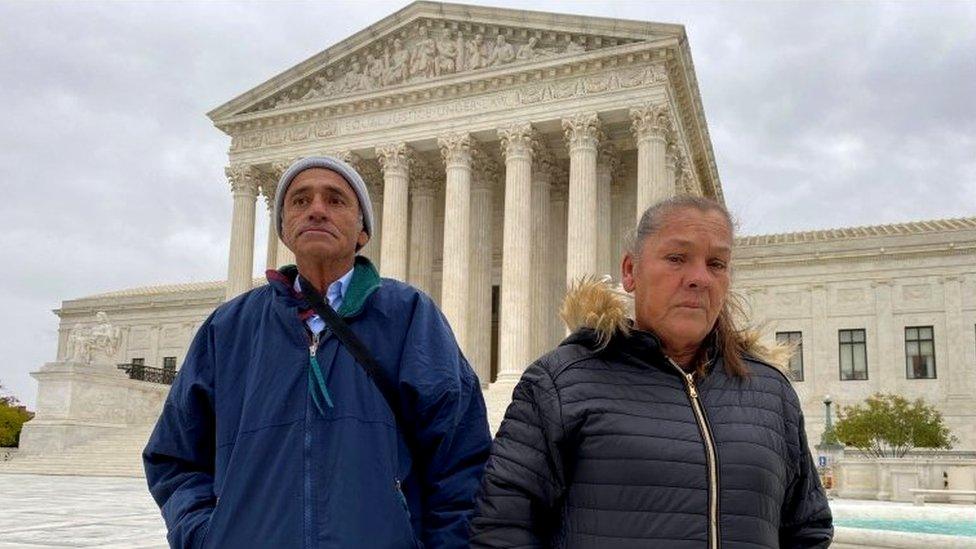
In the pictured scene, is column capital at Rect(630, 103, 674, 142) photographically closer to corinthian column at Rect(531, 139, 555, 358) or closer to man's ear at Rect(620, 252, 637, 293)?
corinthian column at Rect(531, 139, 555, 358)

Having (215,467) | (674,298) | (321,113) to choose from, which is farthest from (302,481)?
(321,113)

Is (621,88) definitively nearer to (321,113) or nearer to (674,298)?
(321,113)

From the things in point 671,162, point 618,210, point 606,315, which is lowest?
point 606,315

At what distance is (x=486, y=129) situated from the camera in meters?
35.0

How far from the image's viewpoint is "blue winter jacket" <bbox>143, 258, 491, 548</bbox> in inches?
108

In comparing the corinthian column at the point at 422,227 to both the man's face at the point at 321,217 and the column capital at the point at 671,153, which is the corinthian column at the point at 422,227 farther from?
the man's face at the point at 321,217

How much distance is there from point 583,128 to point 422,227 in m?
10.1

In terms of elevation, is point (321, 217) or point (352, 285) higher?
point (321, 217)

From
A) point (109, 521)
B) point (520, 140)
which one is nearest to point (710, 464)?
Result: point (109, 521)

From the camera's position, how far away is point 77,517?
13641 mm

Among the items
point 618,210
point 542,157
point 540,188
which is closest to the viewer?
point 542,157

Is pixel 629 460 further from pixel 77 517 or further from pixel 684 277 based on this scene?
pixel 77 517

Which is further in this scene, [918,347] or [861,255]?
[861,255]

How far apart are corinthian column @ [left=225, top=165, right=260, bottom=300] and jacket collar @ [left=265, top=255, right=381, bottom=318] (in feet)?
120
